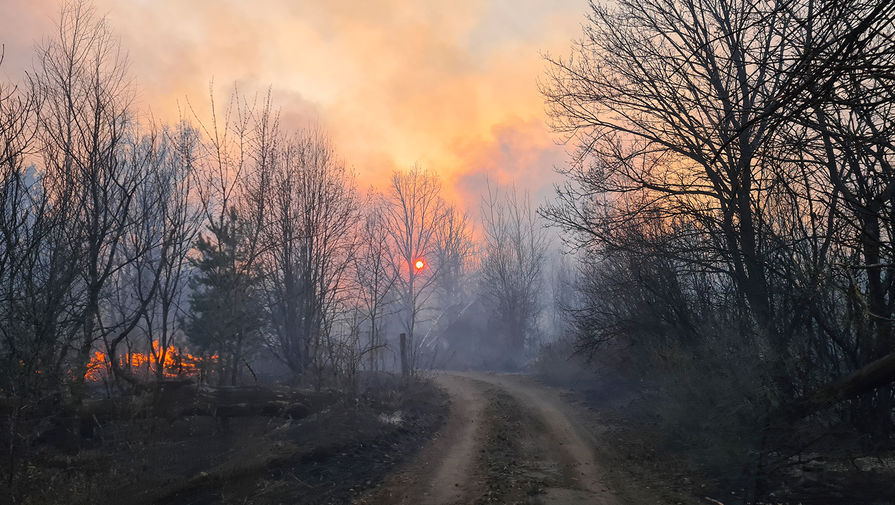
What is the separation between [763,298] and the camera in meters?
9.94

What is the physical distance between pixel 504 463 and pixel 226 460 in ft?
17.9

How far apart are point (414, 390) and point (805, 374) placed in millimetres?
12803

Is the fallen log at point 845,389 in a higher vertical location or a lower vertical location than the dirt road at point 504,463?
higher

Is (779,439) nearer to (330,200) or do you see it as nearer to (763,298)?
(763,298)

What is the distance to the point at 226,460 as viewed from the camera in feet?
28.2

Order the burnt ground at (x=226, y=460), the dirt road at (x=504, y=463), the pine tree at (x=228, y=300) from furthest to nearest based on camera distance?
the pine tree at (x=228, y=300) < the dirt road at (x=504, y=463) < the burnt ground at (x=226, y=460)

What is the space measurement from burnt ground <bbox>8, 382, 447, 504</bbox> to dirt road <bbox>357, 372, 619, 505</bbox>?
0.79 metres

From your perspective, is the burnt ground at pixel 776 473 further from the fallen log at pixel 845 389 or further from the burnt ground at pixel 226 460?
the burnt ground at pixel 226 460

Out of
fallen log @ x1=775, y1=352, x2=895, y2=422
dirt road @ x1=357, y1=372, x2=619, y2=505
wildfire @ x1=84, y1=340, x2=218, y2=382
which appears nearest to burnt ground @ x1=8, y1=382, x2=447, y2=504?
dirt road @ x1=357, y1=372, x2=619, y2=505

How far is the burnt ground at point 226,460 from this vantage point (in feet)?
23.4

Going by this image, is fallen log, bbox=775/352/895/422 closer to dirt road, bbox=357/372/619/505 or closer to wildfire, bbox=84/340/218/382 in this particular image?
dirt road, bbox=357/372/619/505

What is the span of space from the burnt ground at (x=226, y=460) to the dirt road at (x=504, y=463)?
79 centimetres

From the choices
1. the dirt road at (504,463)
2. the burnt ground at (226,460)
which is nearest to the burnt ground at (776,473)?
the dirt road at (504,463)

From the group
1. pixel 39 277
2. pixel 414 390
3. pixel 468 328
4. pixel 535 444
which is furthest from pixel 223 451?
pixel 468 328
